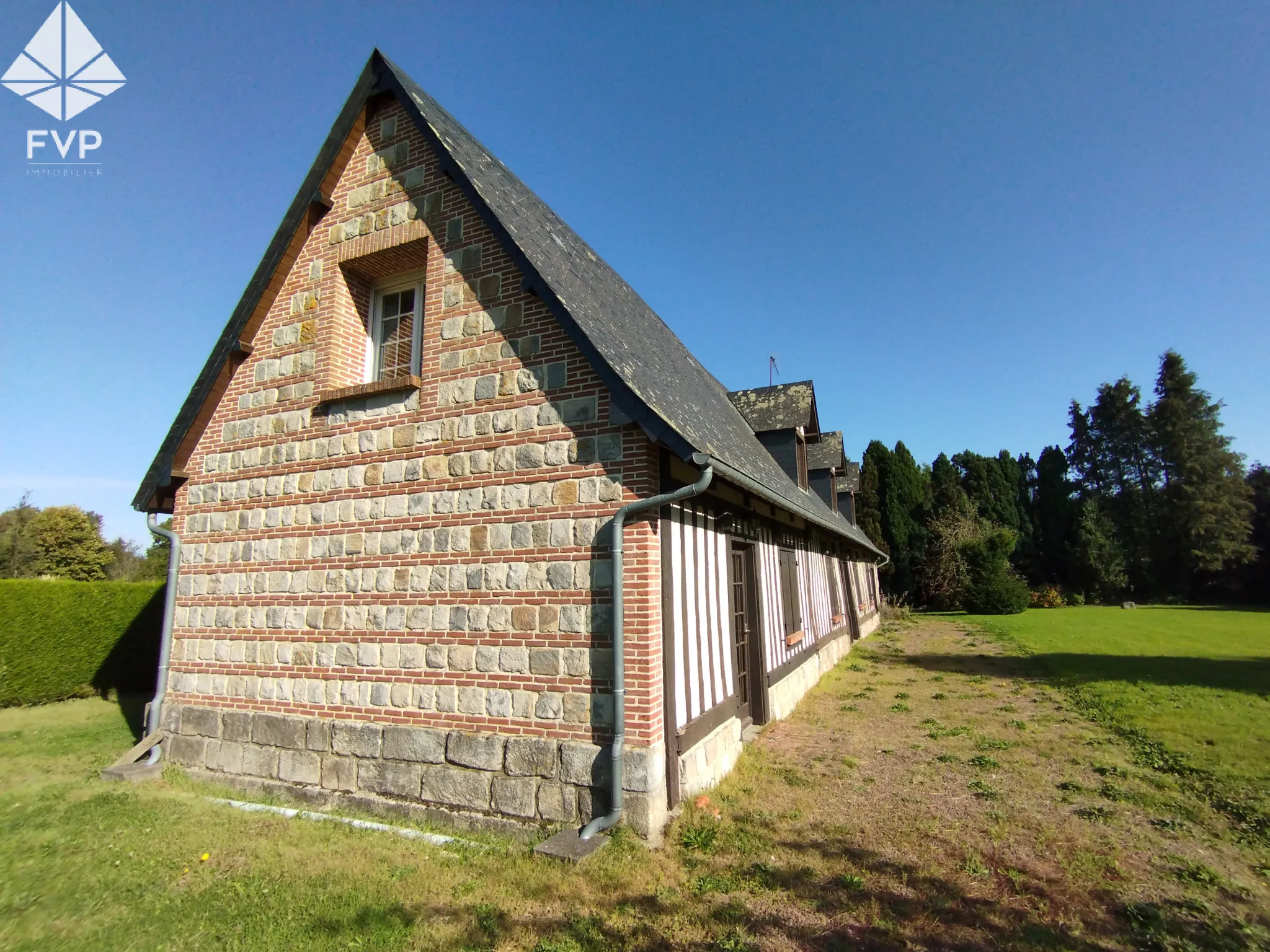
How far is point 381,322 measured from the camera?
7.52m

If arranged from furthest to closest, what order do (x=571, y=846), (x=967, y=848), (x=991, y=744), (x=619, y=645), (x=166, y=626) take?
(x=166, y=626)
(x=991, y=744)
(x=619, y=645)
(x=967, y=848)
(x=571, y=846)

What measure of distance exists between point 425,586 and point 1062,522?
41.3 m

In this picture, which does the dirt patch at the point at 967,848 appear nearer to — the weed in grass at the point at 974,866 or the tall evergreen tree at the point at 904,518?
the weed in grass at the point at 974,866

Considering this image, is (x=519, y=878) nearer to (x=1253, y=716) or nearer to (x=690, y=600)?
(x=690, y=600)

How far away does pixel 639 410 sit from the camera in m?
5.00

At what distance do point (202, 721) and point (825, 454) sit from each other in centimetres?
1604

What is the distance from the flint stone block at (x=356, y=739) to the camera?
19.2 feet

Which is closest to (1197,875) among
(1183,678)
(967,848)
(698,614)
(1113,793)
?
(967,848)

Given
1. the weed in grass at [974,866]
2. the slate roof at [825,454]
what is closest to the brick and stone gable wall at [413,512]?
the weed in grass at [974,866]

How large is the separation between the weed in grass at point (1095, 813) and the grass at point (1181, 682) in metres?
0.99

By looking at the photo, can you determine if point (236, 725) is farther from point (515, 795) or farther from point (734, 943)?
point (734, 943)

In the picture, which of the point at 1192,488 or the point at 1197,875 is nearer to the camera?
the point at 1197,875

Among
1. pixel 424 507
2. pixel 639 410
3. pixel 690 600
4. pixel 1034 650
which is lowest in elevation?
pixel 1034 650

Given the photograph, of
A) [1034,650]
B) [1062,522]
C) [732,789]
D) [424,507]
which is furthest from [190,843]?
[1062,522]
